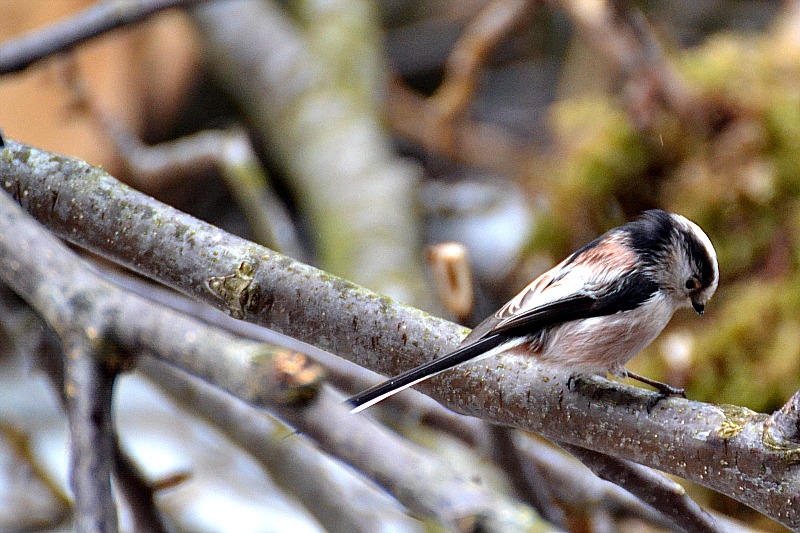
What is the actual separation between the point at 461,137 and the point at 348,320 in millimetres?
2051

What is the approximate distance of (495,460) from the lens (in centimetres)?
130

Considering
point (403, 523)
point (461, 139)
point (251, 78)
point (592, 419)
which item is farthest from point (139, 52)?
point (592, 419)

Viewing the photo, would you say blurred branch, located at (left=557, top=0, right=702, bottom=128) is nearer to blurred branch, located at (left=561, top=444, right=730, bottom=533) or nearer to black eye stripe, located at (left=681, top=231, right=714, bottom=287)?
black eye stripe, located at (left=681, top=231, right=714, bottom=287)

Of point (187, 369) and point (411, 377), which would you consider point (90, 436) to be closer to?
point (187, 369)

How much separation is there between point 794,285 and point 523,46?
234 cm

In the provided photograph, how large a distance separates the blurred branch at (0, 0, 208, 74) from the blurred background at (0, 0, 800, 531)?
0.21 feet

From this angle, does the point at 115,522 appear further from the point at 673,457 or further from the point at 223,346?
the point at 673,457

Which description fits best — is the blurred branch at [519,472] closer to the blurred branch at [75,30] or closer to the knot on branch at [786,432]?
the knot on branch at [786,432]

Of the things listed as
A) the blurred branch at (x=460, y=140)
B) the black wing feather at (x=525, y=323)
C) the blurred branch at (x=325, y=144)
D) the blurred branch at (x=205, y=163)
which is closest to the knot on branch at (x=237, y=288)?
the black wing feather at (x=525, y=323)

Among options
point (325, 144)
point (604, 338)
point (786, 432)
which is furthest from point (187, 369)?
point (325, 144)

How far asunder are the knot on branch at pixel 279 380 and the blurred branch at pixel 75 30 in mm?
968

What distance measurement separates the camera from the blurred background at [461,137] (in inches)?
73.0

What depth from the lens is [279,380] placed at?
0.90 m

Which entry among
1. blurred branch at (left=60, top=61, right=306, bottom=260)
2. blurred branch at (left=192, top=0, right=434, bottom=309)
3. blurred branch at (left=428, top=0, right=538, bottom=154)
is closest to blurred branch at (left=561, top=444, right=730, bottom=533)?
blurred branch at (left=60, top=61, right=306, bottom=260)
